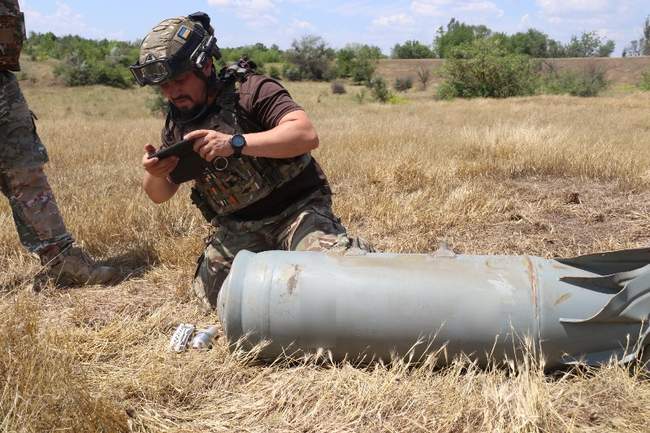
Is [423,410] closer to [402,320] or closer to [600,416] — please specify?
[402,320]

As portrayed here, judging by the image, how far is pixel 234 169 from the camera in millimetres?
2799

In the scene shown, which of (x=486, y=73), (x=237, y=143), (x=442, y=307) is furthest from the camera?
(x=486, y=73)

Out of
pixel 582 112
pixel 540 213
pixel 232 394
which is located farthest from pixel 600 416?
pixel 582 112

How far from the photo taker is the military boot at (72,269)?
10.4 ft

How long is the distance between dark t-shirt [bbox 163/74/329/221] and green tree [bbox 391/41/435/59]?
2698 inches

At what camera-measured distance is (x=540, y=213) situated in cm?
406

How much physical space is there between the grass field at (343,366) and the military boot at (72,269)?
11 cm

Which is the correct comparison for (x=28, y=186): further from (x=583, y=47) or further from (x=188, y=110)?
(x=583, y=47)

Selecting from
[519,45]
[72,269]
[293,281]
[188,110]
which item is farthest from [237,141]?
[519,45]

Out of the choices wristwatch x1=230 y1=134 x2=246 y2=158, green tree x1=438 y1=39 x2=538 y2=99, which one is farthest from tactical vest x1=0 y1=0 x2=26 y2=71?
green tree x1=438 y1=39 x2=538 y2=99

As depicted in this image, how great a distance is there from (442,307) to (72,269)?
2.13 metres

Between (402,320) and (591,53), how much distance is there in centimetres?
6590

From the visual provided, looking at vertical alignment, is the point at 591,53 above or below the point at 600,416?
above

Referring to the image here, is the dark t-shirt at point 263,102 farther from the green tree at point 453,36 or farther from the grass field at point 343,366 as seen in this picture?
the green tree at point 453,36
